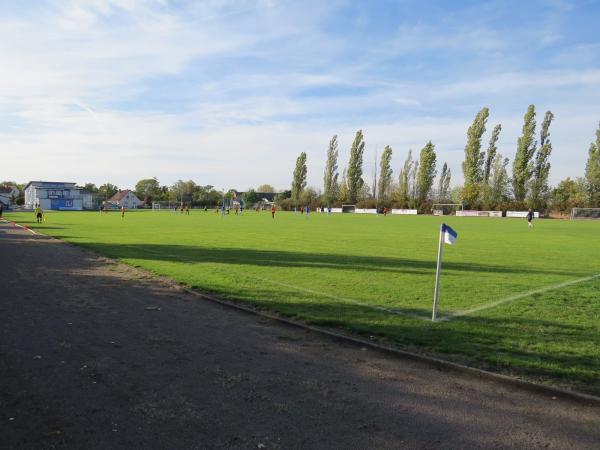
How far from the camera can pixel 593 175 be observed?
72.1 metres

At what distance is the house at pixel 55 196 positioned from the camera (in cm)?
10862

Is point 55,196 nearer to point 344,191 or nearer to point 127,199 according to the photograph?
point 127,199

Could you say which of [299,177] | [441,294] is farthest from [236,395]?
[299,177]

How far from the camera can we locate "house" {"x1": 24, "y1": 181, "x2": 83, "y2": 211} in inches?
4277

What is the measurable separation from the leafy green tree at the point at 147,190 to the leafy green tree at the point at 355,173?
262 feet

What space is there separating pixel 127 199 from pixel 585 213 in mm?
130624

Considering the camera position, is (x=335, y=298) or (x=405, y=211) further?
(x=405, y=211)

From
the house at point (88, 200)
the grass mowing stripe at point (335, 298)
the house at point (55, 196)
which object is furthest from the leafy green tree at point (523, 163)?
the house at point (88, 200)

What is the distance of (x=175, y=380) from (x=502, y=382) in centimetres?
380

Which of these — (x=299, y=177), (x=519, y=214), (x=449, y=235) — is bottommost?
(x=449, y=235)

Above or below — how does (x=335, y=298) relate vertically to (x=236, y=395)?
above

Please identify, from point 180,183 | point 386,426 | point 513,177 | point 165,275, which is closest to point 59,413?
point 386,426

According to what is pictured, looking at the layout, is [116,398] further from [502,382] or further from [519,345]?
[519,345]

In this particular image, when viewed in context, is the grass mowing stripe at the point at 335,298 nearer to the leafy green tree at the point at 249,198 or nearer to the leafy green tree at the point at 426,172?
the leafy green tree at the point at 426,172
